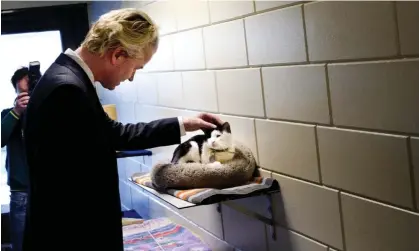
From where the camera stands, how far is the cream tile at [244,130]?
4.01ft

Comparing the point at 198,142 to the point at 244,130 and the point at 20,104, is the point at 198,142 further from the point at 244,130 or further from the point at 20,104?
the point at 20,104

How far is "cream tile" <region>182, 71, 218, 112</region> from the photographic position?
54.7 inches

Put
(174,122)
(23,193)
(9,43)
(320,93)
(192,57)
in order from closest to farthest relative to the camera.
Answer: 1. (320,93)
2. (174,122)
3. (192,57)
4. (23,193)
5. (9,43)

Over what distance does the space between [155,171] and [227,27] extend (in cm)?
40

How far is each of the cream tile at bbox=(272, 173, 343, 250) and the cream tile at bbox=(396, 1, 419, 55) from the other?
12.6 inches

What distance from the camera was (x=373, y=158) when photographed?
858mm

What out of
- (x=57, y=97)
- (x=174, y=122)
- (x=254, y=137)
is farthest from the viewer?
(x=174, y=122)

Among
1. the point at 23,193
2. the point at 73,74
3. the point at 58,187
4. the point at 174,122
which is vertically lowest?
the point at 23,193

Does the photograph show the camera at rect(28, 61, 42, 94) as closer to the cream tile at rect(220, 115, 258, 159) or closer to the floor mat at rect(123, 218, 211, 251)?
the floor mat at rect(123, 218, 211, 251)

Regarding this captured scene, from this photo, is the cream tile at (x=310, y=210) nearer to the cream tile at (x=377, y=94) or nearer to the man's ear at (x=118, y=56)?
the cream tile at (x=377, y=94)

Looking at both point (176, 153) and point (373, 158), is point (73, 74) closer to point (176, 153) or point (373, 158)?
point (176, 153)

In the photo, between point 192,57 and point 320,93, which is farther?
point 192,57

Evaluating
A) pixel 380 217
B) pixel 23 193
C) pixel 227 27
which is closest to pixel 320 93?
pixel 380 217

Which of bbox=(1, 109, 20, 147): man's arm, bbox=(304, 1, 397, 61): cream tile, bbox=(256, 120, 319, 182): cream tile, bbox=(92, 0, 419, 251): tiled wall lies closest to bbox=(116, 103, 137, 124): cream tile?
bbox=(1, 109, 20, 147): man's arm
